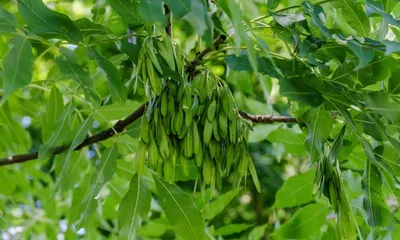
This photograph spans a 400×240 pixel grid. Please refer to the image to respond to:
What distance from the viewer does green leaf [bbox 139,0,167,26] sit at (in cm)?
56

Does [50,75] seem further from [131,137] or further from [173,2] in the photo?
[173,2]

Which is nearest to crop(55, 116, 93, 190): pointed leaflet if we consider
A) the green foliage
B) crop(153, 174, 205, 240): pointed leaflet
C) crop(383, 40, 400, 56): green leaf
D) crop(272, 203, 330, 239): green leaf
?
the green foliage

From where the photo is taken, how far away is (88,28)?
0.78 metres

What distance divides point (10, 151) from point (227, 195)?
1.31ft

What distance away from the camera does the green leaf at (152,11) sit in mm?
564

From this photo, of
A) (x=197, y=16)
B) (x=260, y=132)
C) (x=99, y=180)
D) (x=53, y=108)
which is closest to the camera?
(x=197, y=16)

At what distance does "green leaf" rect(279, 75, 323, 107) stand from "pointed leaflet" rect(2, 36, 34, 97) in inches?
10.5

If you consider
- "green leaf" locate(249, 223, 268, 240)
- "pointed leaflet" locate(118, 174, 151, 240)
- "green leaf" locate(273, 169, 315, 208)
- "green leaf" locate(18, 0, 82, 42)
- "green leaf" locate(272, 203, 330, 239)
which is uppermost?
"green leaf" locate(18, 0, 82, 42)

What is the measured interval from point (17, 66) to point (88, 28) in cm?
11

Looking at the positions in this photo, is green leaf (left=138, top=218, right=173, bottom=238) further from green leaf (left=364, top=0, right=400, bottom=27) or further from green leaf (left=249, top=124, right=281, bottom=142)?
green leaf (left=364, top=0, right=400, bottom=27)

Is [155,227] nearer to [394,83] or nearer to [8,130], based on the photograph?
[8,130]

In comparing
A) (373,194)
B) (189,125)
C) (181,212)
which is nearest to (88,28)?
(189,125)

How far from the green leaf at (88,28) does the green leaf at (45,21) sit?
1.3 inches

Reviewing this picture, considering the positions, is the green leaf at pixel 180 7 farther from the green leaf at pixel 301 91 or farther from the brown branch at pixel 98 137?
the brown branch at pixel 98 137
